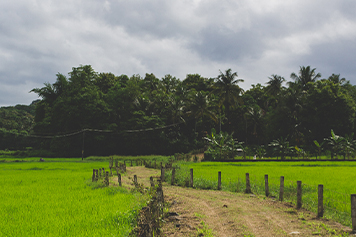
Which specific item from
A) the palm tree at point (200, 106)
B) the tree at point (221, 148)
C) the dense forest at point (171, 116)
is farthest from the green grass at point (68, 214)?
the palm tree at point (200, 106)

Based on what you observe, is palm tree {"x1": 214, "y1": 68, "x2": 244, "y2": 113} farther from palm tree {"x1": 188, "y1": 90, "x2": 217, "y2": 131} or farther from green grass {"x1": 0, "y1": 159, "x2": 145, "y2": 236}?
green grass {"x1": 0, "y1": 159, "x2": 145, "y2": 236}

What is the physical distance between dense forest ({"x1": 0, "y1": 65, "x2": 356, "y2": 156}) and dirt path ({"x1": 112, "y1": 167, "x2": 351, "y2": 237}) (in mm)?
36398

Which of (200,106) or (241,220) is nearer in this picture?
(241,220)

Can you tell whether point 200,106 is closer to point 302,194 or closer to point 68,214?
point 302,194

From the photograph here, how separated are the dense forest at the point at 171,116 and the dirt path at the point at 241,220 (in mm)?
36398

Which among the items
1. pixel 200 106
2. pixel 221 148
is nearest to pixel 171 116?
pixel 200 106

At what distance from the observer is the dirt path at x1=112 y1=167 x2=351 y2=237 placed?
6.80 metres

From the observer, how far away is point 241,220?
7672 mm

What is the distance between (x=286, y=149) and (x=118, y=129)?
3119 centimetres

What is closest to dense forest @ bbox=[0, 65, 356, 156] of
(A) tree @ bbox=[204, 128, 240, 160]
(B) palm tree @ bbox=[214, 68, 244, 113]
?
(B) palm tree @ bbox=[214, 68, 244, 113]

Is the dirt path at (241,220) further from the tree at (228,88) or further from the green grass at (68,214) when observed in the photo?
the tree at (228,88)

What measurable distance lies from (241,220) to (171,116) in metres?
44.8

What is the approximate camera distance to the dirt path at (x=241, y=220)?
680cm

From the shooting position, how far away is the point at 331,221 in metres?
7.69
